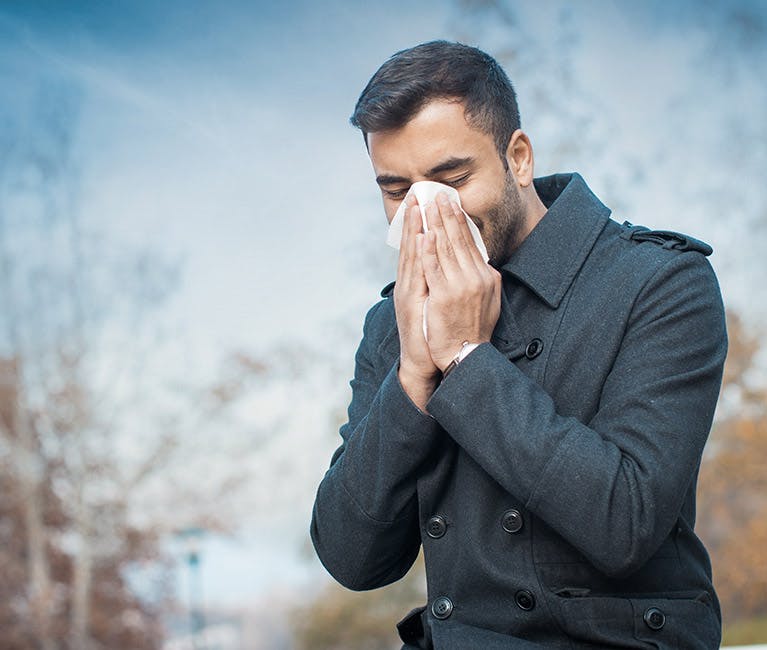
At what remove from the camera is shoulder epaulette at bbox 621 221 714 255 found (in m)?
1.50

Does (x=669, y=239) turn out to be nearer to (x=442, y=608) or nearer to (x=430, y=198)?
(x=430, y=198)

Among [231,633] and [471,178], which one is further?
[231,633]

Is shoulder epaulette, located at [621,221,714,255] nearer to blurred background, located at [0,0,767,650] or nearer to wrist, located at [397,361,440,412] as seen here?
wrist, located at [397,361,440,412]

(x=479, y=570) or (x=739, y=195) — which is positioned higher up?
(x=739, y=195)

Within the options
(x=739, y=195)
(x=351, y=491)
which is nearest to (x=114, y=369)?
(x=739, y=195)

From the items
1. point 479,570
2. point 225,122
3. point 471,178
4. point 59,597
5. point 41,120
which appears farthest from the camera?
point 59,597

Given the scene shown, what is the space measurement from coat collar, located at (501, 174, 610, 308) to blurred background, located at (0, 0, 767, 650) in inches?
373

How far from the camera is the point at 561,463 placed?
4.21ft

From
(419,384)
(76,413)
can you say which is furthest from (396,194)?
(76,413)

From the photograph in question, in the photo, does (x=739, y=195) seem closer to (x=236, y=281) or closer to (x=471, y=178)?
(x=236, y=281)

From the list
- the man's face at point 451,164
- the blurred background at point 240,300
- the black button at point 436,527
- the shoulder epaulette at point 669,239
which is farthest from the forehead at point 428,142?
the blurred background at point 240,300

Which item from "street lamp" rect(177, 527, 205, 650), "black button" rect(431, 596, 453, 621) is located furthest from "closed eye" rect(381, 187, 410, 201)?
"street lamp" rect(177, 527, 205, 650)

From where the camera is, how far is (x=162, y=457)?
521 inches

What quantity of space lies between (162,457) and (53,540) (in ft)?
6.00
